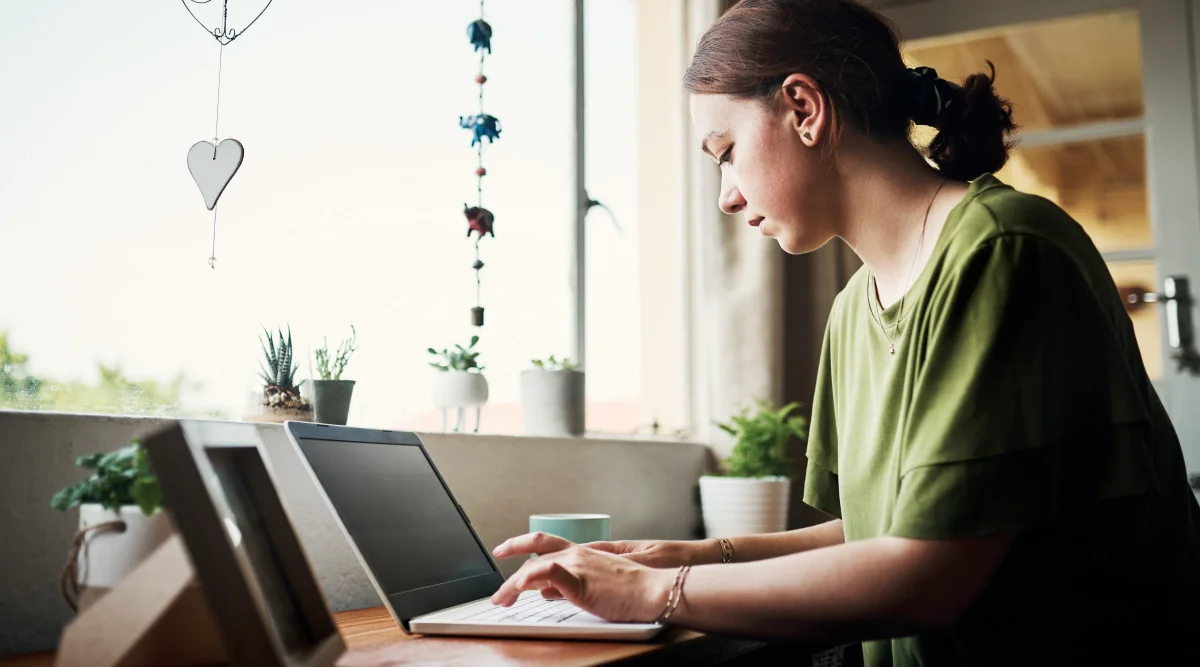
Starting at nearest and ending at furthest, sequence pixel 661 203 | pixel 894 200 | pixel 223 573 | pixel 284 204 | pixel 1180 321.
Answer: pixel 223 573 → pixel 894 200 → pixel 284 204 → pixel 1180 321 → pixel 661 203

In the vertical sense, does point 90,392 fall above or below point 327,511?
above

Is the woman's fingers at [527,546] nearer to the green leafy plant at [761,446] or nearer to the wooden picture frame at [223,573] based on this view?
the wooden picture frame at [223,573]

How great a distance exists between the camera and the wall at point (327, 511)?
94 cm

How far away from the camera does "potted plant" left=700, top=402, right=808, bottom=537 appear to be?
2.01 m

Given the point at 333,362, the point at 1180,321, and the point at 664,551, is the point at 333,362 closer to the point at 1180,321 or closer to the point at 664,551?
the point at 664,551

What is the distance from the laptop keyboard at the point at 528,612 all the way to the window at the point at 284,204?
1.47 feet

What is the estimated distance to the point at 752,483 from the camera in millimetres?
2014

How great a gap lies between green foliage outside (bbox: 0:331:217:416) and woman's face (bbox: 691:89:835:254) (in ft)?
2.50

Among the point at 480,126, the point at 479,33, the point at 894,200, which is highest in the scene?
the point at 479,33

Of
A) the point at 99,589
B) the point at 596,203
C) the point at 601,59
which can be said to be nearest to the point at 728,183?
the point at 99,589

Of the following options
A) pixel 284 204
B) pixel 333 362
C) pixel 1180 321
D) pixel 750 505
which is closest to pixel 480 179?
pixel 284 204

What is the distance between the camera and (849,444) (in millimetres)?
1242

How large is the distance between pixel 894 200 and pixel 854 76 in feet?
0.49

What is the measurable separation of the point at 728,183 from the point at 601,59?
125cm
